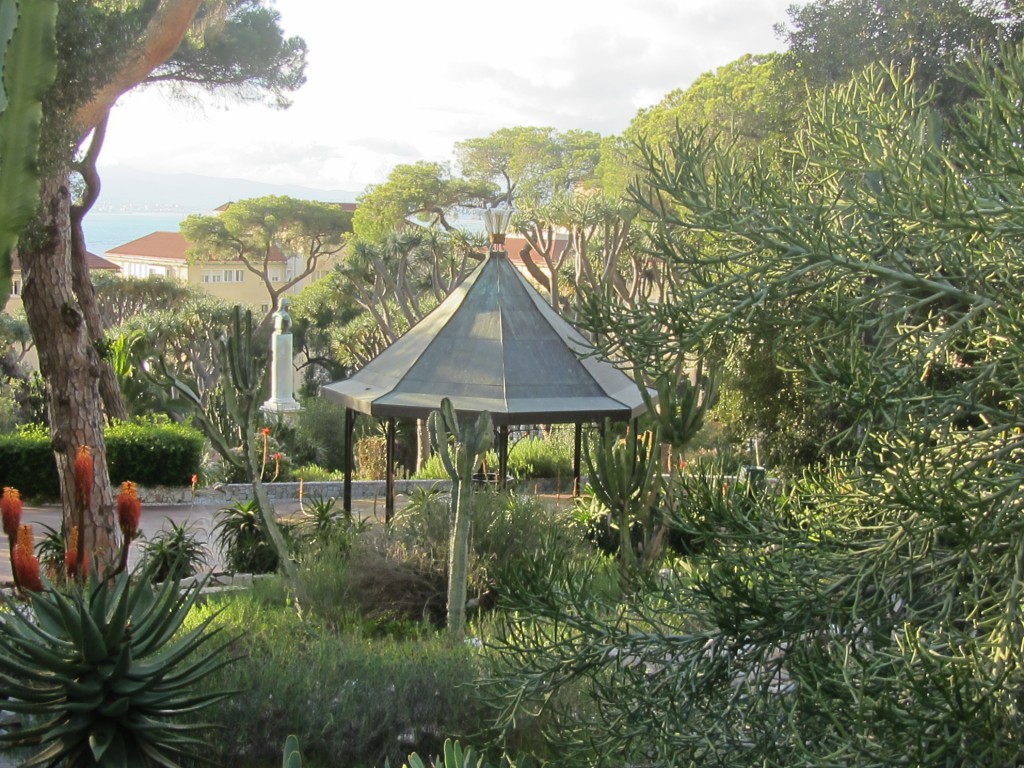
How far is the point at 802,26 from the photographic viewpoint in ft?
65.7

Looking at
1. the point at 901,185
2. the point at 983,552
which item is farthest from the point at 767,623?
the point at 901,185

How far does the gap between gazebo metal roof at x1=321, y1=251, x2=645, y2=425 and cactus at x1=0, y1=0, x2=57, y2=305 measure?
7196 mm

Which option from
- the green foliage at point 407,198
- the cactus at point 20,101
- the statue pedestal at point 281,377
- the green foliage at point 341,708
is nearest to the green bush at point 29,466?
the statue pedestal at point 281,377

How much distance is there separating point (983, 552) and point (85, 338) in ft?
28.7

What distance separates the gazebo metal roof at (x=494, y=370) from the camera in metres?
10.2

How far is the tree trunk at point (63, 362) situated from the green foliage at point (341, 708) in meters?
4.32

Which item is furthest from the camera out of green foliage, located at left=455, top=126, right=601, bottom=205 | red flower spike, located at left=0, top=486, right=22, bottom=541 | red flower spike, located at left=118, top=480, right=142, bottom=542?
green foliage, located at left=455, top=126, right=601, bottom=205

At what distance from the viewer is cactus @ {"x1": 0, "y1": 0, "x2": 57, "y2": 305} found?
268 centimetres

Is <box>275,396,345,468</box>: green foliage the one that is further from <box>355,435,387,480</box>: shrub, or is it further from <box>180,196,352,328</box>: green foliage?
<box>180,196,352,328</box>: green foliage

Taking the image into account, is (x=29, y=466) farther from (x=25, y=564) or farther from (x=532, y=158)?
(x=532, y=158)

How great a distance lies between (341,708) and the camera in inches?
224

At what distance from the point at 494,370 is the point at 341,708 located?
5166 millimetres

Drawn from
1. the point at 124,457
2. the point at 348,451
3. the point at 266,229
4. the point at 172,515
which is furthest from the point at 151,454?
the point at 266,229

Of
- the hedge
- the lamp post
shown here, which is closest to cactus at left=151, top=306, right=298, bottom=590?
the lamp post
